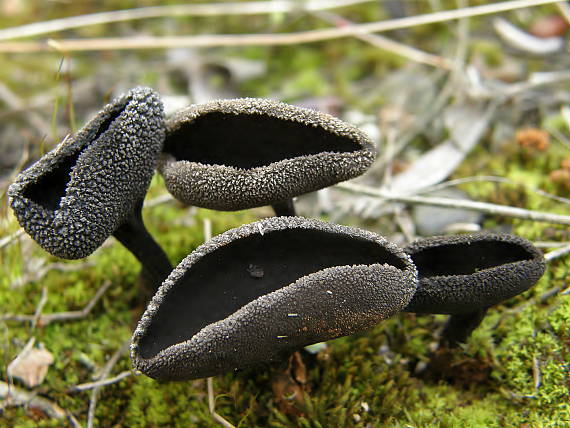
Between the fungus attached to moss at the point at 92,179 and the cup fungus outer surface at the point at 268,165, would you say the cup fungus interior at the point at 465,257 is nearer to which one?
the cup fungus outer surface at the point at 268,165

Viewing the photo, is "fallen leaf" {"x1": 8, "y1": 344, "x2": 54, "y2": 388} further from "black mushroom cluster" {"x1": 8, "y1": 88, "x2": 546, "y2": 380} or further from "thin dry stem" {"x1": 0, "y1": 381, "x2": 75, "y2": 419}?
"black mushroom cluster" {"x1": 8, "y1": 88, "x2": 546, "y2": 380}

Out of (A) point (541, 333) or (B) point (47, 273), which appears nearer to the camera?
(A) point (541, 333)

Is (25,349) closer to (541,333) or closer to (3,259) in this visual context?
(3,259)

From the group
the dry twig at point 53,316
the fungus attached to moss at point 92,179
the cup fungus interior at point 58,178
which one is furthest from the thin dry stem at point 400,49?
the dry twig at point 53,316

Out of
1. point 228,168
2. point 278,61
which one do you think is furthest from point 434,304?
point 278,61

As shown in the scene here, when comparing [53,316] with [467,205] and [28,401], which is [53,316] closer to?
[28,401]

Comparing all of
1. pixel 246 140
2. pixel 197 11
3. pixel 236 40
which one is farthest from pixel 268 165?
pixel 197 11

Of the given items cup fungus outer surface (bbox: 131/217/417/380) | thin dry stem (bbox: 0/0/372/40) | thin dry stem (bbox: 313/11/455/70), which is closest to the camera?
cup fungus outer surface (bbox: 131/217/417/380)

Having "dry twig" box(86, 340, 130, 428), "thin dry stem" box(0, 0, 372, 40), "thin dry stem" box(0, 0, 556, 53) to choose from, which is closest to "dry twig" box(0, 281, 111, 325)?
"dry twig" box(86, 340, 130, 428)
